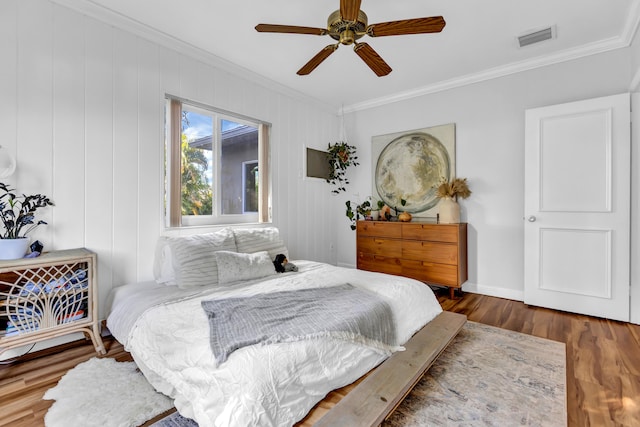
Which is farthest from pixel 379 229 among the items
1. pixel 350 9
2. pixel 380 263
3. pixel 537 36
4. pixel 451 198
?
pixel 350 9

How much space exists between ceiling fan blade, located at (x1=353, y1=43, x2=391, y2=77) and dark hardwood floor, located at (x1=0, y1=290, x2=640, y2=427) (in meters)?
2.39

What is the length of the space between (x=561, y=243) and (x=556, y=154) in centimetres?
89

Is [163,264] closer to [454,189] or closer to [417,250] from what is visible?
[417,250]

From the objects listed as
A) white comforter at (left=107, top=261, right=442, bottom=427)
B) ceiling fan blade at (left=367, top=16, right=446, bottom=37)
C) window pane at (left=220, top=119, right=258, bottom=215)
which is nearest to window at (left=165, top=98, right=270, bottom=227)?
window pane at (left=220, top=119, right=258, bottom=215)

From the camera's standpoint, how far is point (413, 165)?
4137 millimetres

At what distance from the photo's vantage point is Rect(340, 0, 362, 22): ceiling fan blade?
175 centimetres

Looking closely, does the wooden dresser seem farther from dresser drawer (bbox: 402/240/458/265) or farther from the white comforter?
the white comforter

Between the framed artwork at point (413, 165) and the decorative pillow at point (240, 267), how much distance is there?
2.29 metres

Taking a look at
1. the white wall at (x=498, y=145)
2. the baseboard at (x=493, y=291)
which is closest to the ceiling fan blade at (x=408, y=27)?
the white wall at (x=498, y=145)

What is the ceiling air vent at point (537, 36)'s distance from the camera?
8.98 feet

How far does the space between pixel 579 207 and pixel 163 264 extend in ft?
12.8

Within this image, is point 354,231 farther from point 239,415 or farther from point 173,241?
point 239,415

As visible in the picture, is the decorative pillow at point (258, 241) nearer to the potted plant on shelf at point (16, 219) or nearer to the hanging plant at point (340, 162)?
the potted plant on shelf at point (16, 219)

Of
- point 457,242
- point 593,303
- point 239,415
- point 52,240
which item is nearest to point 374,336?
point 239,415
